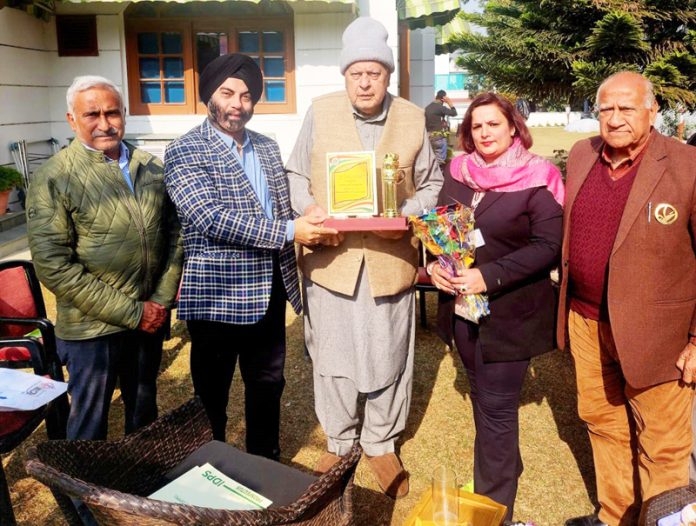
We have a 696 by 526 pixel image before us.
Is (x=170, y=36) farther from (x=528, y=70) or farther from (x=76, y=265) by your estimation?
(x=76, y=265)

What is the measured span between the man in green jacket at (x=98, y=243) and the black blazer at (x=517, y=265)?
141 centimetres

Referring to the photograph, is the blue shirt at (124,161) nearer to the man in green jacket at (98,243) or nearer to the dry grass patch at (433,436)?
the man in green jacket at (98,243)

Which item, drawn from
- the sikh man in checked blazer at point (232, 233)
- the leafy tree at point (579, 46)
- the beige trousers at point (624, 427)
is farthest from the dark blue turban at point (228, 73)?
the leafy tree at point (579, 46)

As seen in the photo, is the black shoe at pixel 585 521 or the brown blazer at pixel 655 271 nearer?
the brown blazer at pixel 655 271

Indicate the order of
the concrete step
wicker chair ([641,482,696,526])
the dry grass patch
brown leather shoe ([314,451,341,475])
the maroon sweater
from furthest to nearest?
the concrete step → brown leather shoe ([314,451,341,475]) → the dry grass patch → the maroon sweater → wicker chair ([641,482,696,526])

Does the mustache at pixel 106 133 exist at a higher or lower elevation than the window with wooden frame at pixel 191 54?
lower

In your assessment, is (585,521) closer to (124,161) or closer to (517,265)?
(517,265)

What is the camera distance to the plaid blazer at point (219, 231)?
2.86 meters

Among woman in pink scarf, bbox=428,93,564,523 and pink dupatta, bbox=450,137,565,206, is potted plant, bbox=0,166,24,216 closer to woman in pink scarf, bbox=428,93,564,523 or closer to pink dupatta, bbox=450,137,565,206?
woman in pink scarf, bbox=428,93,564,523

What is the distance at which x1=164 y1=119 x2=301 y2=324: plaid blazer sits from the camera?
2863 mm

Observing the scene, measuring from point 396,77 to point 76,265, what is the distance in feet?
26.1

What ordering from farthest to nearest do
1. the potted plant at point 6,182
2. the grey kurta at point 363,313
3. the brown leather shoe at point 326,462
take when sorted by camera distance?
the potted plant at point 6,182, the brown leather shoe at point 326,462, the grey kurta at point 363,313

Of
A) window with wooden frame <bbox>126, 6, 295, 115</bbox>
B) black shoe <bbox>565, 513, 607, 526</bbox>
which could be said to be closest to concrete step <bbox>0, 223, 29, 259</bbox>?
window with wooden frame <bbox>126, 6, 295, 115</bbox>

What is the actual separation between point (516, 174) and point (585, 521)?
1.66 metres
